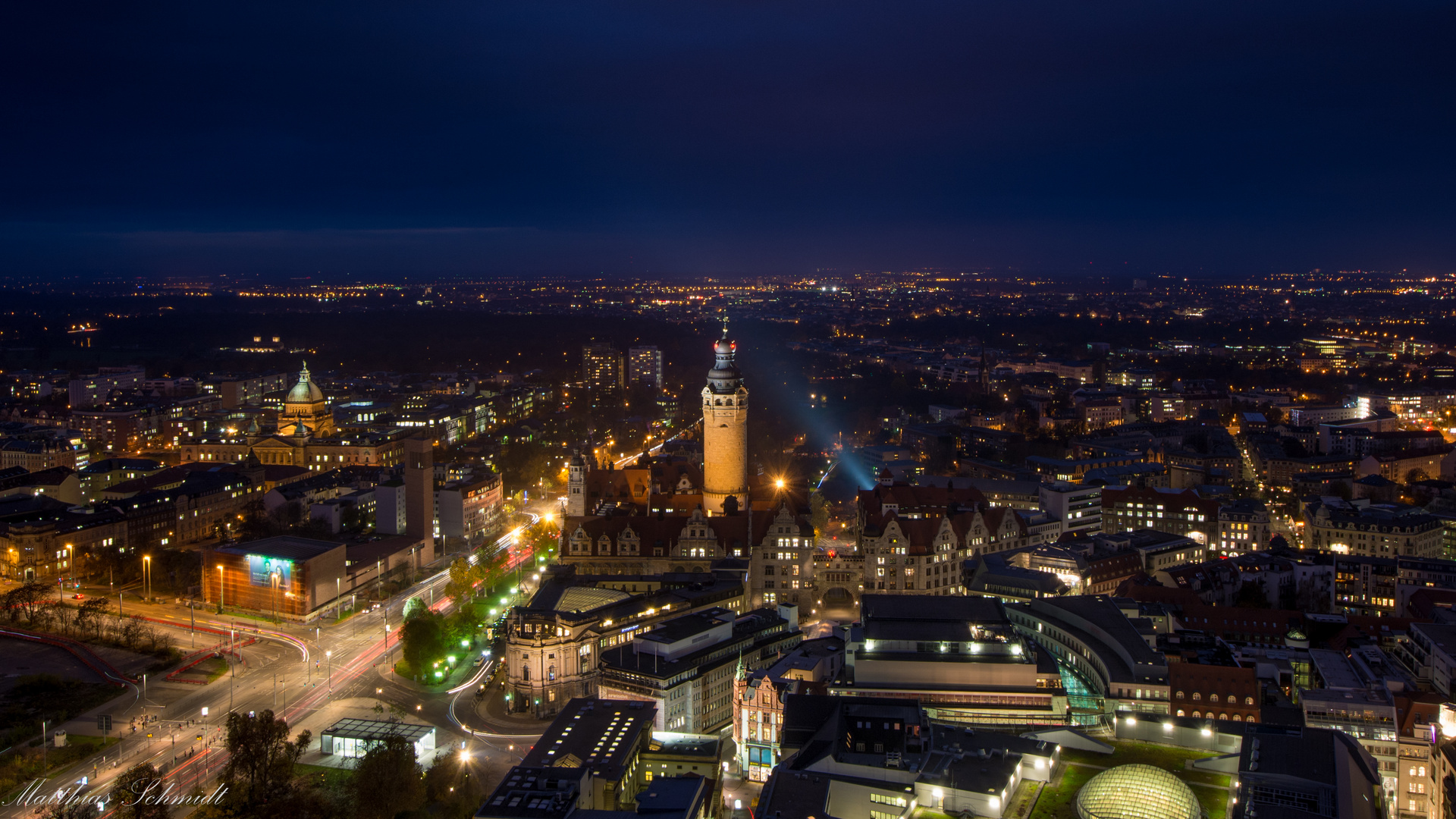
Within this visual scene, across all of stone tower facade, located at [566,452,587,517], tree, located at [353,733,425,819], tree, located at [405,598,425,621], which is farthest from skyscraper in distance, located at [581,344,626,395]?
tree, located at [353,733,425,819]

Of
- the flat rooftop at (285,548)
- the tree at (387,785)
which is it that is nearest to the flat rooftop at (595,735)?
the tree at (387,785)

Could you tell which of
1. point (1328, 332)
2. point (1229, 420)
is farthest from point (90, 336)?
point (1328, 332)

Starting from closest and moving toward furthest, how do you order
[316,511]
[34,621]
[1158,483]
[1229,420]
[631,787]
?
[631,787] → [34,621] → [316,511] → [1158,483] → [1229,420]

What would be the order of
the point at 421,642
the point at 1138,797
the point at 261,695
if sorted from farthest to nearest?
the point at 421,642
the point at 261,695
the point at 1138,797

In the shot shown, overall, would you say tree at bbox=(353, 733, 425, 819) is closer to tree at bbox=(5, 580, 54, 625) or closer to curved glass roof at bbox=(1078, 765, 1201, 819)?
curved glass roof at bbox=(1078, 765, 1201, 819)

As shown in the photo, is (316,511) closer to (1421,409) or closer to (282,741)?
(282,741)

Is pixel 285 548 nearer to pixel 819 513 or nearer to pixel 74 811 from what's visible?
pixel 74 811

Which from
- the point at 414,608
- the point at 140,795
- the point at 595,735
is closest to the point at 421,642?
Result: the point at 414,608
